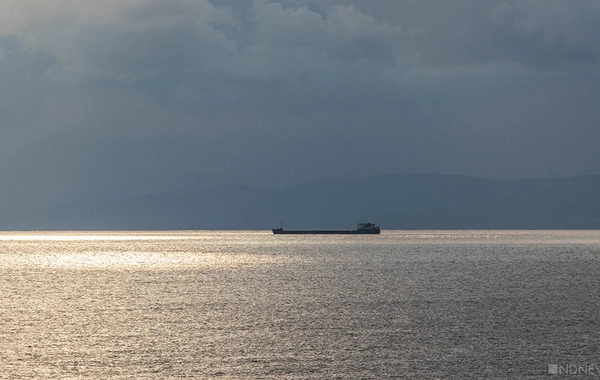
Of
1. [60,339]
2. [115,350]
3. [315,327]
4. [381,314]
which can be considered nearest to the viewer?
[115,350]

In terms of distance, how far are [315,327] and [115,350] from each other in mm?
17072

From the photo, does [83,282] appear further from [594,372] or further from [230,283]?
[594,372]

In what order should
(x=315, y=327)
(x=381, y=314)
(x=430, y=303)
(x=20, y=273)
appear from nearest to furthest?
(x=315, y=327), (x=381, y=314), (x=430, y=303), (x=20, y=273)

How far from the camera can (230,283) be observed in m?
117

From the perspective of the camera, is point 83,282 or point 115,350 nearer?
point 115,350

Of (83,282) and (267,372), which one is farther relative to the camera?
(83,282)

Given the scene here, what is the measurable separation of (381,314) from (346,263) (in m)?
96.6

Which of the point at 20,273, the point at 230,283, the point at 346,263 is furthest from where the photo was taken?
the point at 346,263

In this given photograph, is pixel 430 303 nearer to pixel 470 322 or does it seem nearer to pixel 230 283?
pixel 470 322

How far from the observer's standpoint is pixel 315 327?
220 feet

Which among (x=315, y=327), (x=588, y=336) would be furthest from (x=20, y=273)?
(x=588, y=336)

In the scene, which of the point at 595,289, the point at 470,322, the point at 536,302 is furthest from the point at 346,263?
the point at 470,322

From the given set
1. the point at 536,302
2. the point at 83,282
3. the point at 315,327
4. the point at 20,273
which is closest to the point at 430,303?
the point at 536,302

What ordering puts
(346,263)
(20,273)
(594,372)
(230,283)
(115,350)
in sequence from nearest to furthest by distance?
(594,372) < (115,350) < (230,283) < (20,273) < (346,263)
